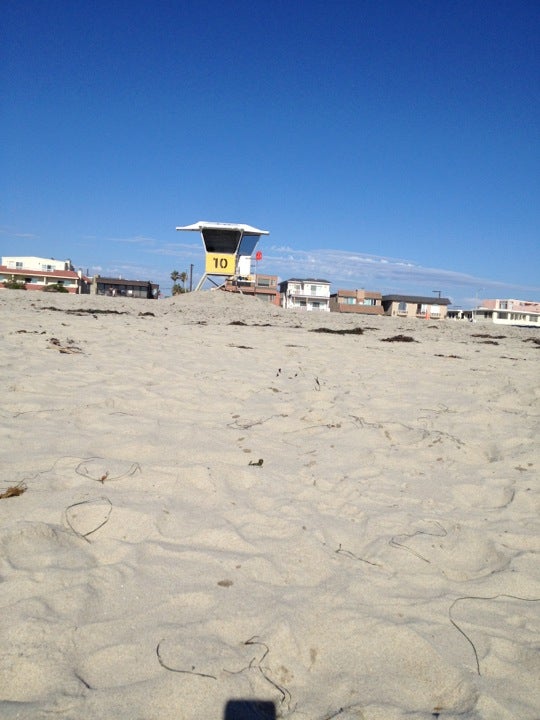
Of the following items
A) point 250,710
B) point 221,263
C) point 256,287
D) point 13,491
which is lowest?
point 250,710

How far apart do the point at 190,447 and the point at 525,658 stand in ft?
6.96

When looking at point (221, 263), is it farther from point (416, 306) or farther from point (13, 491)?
point (416, 306)

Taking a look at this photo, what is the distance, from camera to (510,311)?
6675 cm

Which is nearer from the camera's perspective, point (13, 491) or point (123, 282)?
point (13, 491)

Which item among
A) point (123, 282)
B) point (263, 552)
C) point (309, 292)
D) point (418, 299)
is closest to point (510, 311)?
point (418, 299)

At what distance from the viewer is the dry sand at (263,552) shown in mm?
1424

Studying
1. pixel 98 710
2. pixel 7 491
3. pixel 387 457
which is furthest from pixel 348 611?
pixel 7 491

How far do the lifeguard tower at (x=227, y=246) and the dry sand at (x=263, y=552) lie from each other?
19911 mm

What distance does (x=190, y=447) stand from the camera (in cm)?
307

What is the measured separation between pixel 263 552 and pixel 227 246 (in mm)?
23081

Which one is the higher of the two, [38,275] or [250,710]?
[38,275]

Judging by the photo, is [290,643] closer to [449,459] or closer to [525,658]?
[525,658]

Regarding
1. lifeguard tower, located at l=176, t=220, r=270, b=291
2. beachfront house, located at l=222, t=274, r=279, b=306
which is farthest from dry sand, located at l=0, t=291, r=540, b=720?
lifeguard tower, located at l=176, t=220, r=270, b=291

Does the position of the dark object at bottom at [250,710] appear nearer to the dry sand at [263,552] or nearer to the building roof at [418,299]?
the dry sand at [263,552]
